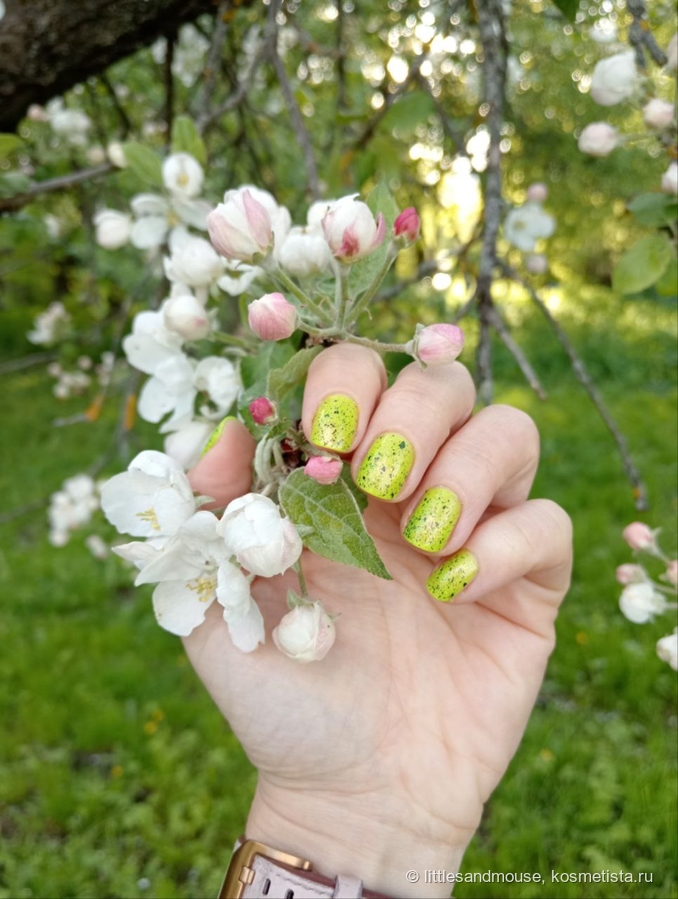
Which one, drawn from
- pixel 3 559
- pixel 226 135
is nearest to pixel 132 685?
pixel 3 559

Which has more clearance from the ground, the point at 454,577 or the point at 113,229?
the point at 113,229

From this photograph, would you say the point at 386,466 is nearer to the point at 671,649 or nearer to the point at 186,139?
the point at 671,649

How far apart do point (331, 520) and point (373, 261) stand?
12.7 inches

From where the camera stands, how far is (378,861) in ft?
3.62

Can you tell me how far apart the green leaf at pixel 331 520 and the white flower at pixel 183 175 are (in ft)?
2.46

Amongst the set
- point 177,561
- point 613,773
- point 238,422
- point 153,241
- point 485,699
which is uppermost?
point 153,241

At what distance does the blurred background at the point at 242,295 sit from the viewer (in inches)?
65.9

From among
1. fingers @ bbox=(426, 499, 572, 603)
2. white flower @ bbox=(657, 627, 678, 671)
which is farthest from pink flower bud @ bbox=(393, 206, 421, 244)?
white flower @ bbox=(657, 627, 678, 671)

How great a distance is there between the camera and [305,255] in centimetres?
93

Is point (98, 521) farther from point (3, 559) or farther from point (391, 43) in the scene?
point (391, 43)

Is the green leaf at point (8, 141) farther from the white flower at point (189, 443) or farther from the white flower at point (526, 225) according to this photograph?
the white flower at point (526, 225)

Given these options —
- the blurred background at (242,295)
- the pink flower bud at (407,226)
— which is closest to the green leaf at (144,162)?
the blurred background at (242,295)

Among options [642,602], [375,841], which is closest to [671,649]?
[642,602]

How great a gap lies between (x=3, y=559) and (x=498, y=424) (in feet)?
13.8
